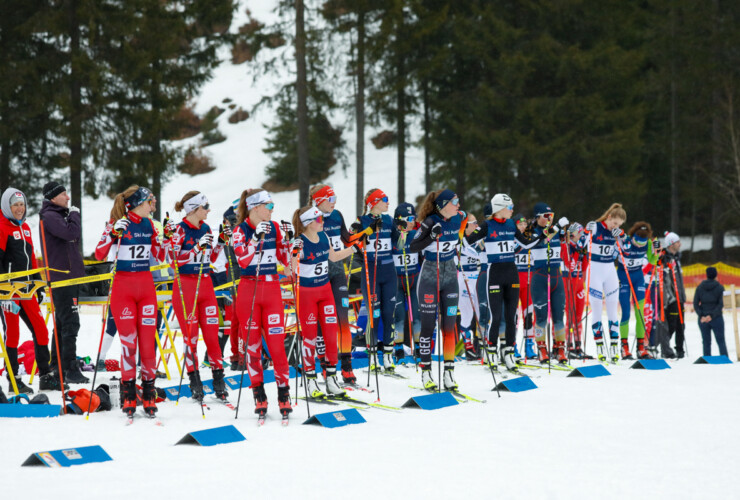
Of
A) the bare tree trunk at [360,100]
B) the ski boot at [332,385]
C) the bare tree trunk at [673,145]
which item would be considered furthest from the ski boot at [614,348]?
the bare tree trunk at [673,145]

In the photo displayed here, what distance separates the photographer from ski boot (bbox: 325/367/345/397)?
7.78 m

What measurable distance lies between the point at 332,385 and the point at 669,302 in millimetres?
7136

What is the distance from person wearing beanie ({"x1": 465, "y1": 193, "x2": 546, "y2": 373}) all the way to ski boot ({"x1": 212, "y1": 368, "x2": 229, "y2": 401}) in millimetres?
3393

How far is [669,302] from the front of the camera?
12.7 meters

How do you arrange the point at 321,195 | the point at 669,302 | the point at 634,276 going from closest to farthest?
the point at 321,195 → the point at 634,276 → the point at 669,302

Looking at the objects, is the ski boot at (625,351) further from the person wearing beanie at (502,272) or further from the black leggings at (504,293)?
the black leggings at (504,293)

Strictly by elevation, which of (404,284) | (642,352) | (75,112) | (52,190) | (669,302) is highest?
(75,112)

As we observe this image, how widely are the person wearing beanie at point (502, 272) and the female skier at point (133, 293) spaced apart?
4.15 m

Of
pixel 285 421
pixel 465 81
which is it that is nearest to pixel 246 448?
pixel 285 421

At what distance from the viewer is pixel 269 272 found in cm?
693

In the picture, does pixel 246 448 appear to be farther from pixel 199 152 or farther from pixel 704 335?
pixel 199 152

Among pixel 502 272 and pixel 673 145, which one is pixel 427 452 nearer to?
pixel 502 272

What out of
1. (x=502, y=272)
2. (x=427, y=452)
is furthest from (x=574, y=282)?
(x=427, y=452)

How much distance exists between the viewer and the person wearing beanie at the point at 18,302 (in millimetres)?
7914
